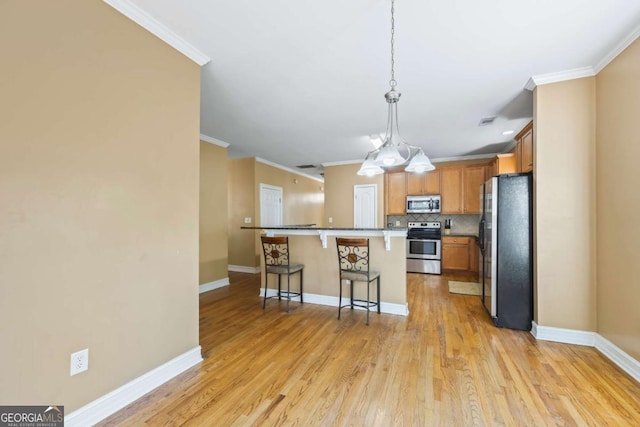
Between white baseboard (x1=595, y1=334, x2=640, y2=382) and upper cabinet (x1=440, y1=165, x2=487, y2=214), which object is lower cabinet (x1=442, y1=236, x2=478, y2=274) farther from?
white baseboard (x1=595, y1=334, x2=640, y2=382)

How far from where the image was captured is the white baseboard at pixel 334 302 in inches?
136

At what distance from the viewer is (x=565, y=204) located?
8.75 feet

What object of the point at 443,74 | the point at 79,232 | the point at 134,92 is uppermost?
the point at 443,74

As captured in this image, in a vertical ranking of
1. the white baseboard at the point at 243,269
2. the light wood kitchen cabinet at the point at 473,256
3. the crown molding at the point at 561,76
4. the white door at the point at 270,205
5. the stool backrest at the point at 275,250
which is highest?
the crown molding at the point at 561,76

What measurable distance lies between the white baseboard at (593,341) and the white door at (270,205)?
5217mm

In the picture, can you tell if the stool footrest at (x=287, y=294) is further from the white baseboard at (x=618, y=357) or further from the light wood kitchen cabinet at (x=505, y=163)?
the light wood kitchen cabinet at (x=505, y=163)

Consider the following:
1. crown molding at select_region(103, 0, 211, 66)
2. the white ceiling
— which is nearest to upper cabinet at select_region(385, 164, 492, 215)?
the white ceiling

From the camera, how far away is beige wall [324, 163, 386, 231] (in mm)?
6543

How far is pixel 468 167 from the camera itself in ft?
19.1

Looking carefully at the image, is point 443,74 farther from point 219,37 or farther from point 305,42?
point 219,37

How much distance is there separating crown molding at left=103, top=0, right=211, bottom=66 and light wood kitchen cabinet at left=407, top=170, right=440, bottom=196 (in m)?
→ 5.15

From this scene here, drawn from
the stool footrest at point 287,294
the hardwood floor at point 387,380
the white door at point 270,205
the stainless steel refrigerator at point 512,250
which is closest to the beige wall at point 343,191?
the white door at point 270,205

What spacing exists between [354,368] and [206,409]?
1.16 m

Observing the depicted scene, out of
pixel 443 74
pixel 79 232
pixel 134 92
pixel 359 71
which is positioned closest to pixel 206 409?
pixel 79 232
